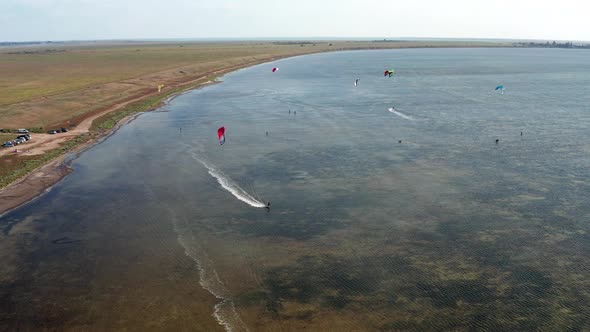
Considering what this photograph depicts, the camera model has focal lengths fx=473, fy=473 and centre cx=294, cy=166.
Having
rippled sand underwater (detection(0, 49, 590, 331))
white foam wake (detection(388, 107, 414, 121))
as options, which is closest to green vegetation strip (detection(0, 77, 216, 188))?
rippled sand underwater (detection(0, 49, 590, 331))

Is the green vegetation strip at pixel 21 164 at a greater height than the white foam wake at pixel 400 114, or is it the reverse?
the white foam wake at pixel 400 114

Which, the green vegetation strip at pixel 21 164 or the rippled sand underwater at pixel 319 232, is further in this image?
the green vegetation strip at pixel 21 164

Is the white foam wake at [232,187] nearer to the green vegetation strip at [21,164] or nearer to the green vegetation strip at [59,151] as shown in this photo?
the green vegetation strip at [21,164]

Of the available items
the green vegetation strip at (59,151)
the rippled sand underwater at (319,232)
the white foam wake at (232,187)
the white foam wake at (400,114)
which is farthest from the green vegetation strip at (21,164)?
the white foam wake at (400,114)

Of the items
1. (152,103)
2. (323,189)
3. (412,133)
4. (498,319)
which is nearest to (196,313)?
(498,319)

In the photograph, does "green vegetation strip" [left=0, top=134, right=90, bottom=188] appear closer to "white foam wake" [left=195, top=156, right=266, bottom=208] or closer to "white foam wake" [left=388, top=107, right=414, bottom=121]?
"white foam wake" [left=195, top=156, right=266, bottom=208]

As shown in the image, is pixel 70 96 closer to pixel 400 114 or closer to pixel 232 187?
pixel 400 114

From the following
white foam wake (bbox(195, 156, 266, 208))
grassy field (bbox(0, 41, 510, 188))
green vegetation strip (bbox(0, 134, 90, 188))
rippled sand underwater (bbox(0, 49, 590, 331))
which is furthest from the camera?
grassy field (bbox(0, 41, 510, 188))
